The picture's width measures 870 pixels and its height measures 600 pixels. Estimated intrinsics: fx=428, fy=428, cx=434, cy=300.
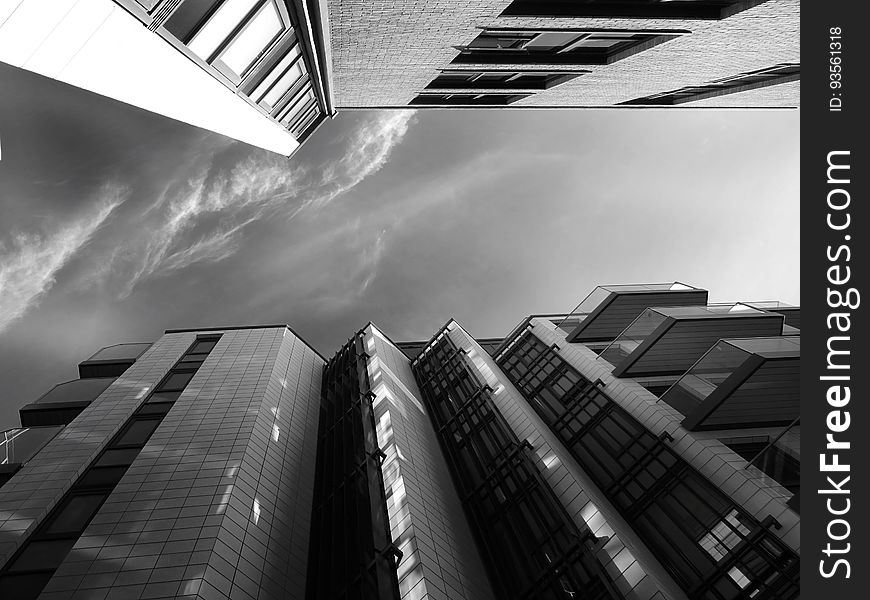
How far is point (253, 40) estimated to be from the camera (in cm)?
943

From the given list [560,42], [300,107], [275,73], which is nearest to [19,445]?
[300,107]

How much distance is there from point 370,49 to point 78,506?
18397 mm

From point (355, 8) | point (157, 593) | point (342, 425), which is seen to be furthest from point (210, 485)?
point (355, 8)

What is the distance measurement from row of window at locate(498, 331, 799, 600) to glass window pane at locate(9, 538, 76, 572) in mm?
18256

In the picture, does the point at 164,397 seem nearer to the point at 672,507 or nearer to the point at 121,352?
the point at 121,352

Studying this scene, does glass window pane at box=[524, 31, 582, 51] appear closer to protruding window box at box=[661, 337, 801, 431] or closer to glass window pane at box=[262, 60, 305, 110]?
glass window pane at box=[262, 60, 305, 110]

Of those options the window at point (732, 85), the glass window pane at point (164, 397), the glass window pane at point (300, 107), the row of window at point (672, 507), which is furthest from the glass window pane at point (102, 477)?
the window at point (732, 85)

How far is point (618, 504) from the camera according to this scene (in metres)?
15.1

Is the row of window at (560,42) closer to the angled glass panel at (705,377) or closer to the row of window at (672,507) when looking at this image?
the angled glass panel at (705,377)

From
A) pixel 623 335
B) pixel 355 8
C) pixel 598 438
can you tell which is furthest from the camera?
pixel 623 335

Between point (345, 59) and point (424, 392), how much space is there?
22024mm

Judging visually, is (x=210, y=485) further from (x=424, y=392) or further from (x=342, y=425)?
(x=424, y=392)

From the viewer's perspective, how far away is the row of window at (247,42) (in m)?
6.95

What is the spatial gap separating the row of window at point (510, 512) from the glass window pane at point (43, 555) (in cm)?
1364
